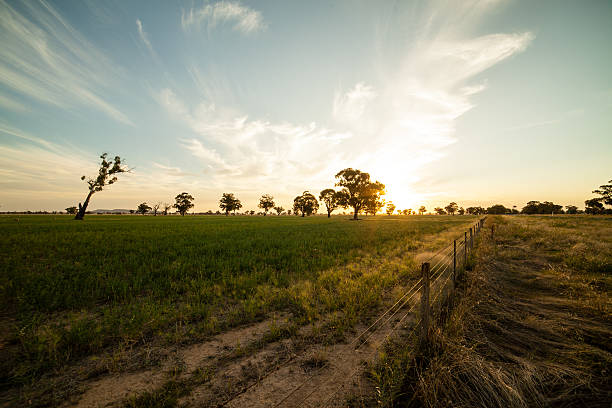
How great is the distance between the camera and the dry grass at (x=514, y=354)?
2.87 metres

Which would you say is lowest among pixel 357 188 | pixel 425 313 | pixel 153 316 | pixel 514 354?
pixel 514 354

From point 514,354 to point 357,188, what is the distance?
55.7m

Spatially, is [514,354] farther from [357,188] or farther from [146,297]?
[357,188]

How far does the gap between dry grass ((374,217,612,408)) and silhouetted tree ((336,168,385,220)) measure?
5130 cm

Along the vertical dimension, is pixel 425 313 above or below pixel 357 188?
below

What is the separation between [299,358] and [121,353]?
320 centimetres

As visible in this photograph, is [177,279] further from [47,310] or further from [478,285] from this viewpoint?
[478,285]


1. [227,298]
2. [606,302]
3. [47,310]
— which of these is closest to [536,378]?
[606,302]

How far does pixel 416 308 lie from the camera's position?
5902 millimetres

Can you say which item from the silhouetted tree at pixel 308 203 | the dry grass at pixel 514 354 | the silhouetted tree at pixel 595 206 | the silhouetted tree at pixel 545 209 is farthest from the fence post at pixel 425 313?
the silhouetted tree at pixel 545 209

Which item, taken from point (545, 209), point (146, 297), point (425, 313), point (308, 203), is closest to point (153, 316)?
point (146, 297)

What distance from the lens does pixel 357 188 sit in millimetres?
58312

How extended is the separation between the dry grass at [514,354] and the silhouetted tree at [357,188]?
51.3m

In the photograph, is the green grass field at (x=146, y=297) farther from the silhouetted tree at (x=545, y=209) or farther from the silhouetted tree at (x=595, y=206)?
the silhouetted tree at (x=545, y=209)
